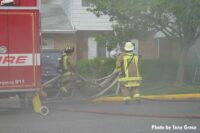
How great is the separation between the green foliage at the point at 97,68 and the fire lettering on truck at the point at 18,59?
7844 millimetres

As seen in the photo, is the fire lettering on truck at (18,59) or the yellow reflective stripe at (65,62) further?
the yellow reflective stripe at (65,62)

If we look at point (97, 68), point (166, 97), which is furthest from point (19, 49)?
point (97, 68)

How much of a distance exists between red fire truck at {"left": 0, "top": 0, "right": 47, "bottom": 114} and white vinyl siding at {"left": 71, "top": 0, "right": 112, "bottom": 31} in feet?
50.6

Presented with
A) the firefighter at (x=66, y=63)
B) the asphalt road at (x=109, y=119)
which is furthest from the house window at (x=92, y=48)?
the asphalt road at (x=109, y=119)

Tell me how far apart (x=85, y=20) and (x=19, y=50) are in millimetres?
15743

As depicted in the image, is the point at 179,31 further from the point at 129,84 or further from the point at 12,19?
the point at 12,19

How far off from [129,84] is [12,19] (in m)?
3.87

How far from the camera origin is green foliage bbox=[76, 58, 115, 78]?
70.0 feet

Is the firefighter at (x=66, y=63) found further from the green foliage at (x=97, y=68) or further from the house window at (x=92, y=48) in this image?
the house window at (x=92, y=48)

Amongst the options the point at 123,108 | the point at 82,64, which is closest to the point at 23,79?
the point at 123,108

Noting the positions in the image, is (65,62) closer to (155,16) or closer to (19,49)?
(155,16)

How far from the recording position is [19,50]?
13469 millimetres

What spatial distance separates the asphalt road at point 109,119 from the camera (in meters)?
11.0

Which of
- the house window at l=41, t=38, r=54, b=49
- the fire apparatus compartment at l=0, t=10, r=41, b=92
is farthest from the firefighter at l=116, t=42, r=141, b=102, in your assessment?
the house window at l=41, t=38, r=54, b=49
